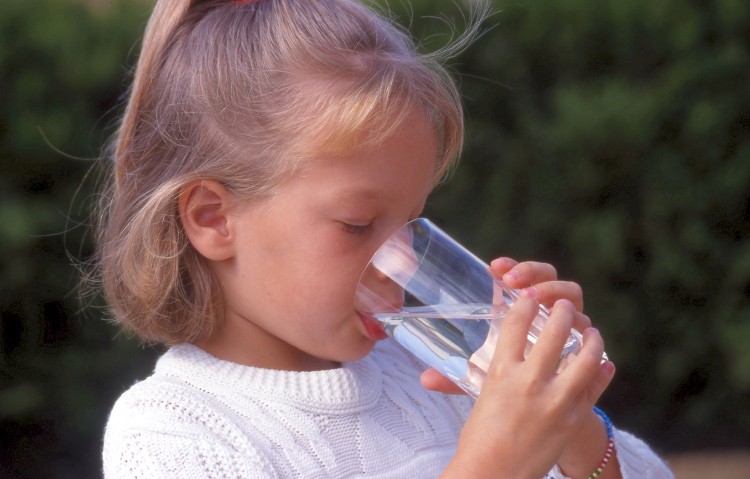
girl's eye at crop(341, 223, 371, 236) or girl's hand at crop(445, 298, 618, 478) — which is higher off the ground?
girl's eye at crop(341, 223, 371, 236)

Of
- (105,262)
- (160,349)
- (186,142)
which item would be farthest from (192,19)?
(160,349)

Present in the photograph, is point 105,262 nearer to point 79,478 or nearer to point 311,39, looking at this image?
point 311,39

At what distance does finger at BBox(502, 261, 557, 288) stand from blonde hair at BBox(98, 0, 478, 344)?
32 centimetres

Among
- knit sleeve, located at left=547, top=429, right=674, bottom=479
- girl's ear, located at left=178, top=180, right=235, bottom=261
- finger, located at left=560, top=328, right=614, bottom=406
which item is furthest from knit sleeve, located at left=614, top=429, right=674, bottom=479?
girl's ear, located at left=178, top=180, right=235, bottom=261

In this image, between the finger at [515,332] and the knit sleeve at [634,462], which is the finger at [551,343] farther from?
the knit sleeve at [634,462]

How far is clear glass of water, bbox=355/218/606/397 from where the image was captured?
6.49 feet

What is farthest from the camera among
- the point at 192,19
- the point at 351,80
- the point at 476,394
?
the point at 192,19

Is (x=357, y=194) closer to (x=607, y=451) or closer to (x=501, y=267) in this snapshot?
(x=501, y=267)

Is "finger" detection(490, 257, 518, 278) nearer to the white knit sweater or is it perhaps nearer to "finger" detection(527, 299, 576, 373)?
"finger" detection(527, 299, 576, 373)

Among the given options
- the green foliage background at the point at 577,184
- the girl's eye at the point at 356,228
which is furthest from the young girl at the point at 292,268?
the green foliage background at the point at 577,184

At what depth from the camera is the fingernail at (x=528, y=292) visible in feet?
6.90

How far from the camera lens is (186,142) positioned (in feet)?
7.50

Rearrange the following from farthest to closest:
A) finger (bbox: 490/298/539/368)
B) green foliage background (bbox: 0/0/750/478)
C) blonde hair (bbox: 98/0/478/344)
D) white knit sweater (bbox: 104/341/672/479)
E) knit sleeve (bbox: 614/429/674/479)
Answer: green foliage background (bbox: 0/0/750/478) → knit sleeve (bbox: 614/429/674/479) → blonde hair (bbox: 98/0/478/344) → white knit sweater (bbox: 104/341/672/479) → finger (bbox: 490/298/539/368)

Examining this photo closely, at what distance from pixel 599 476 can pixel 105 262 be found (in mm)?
1164
